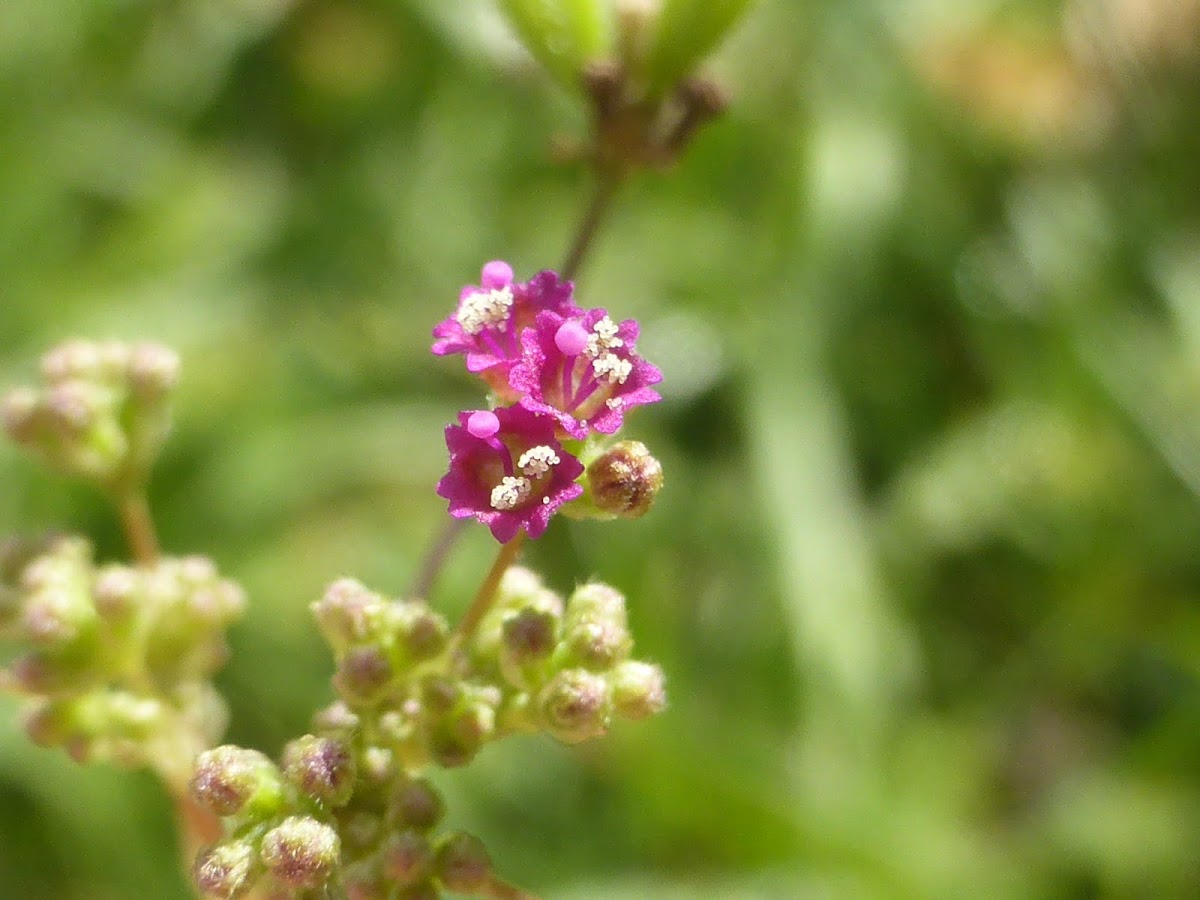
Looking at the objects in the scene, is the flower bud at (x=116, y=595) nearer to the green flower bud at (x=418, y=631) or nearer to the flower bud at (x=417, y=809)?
the green flower bud at (x=418, y=631)

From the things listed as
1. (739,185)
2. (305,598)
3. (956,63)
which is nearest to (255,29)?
(739,185)

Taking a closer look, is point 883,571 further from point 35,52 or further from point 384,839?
point 35,52

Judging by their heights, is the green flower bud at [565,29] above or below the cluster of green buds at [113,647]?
above

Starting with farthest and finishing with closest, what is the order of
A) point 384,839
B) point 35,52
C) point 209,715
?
1. point 35,52
2. point 209,715
3. point 384,839

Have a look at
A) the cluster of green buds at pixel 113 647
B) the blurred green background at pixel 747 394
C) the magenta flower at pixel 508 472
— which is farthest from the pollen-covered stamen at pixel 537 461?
the blurred green background at pixel 747 394

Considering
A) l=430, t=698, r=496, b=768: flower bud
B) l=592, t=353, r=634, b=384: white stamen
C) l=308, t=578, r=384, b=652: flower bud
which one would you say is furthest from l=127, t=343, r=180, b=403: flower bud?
l=592, t=353, r=634, b=384: white stamen

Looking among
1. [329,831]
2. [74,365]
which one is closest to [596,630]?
[329,831]

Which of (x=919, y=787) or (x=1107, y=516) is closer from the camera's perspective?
(x=919, y=787)
